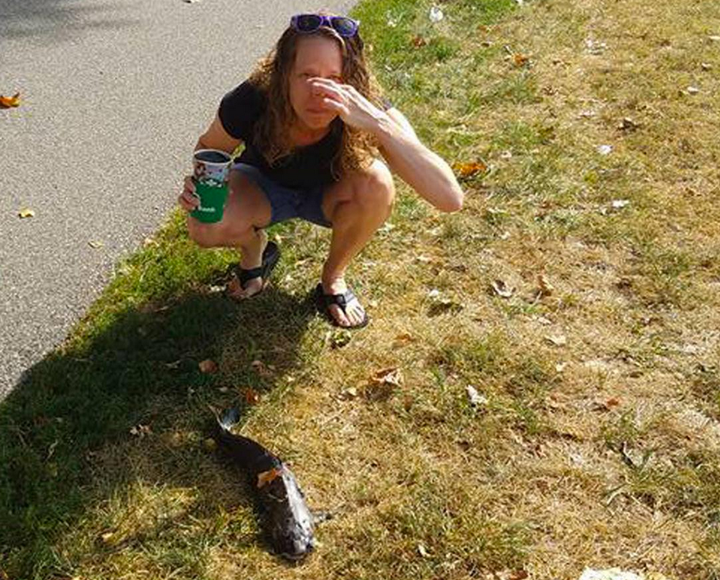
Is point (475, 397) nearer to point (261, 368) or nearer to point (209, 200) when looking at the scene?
point (261, 368)

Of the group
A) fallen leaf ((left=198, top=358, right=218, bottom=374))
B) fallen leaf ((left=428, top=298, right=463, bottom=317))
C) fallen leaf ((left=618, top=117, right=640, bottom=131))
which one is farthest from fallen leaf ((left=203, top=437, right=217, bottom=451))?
fallen leaf ((left=618, top=117, right=640, bottom=131))

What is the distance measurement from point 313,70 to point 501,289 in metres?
1.35

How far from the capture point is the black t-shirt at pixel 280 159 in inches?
118

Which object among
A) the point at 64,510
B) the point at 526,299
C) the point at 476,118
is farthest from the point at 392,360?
the point at 476,118

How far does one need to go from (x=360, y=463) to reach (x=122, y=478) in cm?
74

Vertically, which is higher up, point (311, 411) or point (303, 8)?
point (311, 411)

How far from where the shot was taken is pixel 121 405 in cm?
279

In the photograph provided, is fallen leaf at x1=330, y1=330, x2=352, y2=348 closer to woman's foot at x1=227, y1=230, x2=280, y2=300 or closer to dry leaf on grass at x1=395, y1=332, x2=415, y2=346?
dry leaf on grass at x1=395, y1=332, x2=415, y2=346

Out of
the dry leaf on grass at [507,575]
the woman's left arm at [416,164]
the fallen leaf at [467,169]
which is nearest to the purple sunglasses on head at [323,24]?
the woman's left arm at [416,164]

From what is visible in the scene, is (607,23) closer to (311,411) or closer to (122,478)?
(311,411)

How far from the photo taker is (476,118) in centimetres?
520

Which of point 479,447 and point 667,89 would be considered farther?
point 667,89

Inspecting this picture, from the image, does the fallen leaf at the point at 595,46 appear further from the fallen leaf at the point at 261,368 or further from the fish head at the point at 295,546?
the fish head at the point at 295,546

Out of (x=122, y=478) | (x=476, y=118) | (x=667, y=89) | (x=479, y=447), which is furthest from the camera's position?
(x=667, y=89)
